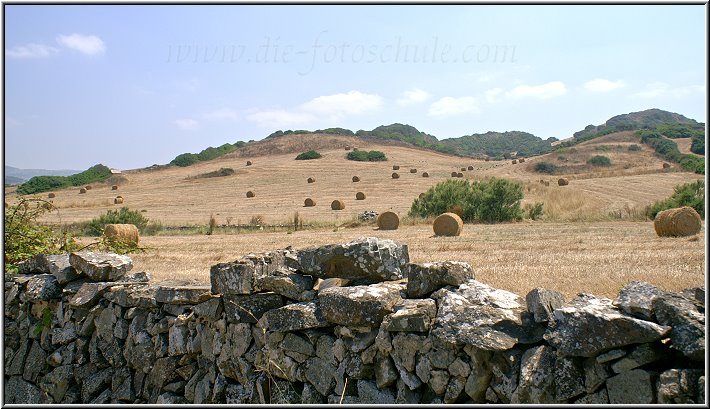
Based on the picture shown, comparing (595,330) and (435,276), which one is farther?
(435,276)

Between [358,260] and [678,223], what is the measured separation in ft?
44.2

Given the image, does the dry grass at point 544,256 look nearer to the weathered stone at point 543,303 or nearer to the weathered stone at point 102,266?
the weathered stone at point 102,266

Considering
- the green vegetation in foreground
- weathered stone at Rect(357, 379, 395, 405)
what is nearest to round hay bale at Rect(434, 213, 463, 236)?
weathered stone at Rect(357, 379, 395, 405)

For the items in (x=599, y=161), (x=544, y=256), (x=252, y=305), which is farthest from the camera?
(x=599, y=161)

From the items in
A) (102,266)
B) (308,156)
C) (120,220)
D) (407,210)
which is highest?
(308,156)

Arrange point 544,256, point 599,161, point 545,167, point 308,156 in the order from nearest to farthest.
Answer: point 544,256, point 545,167, point 599,161, point 308,156

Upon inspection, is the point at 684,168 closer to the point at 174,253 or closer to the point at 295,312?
the point at 174,253

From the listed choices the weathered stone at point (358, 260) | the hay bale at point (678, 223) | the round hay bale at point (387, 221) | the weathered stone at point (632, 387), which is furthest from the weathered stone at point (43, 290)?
the hay bale at point (678, 223)

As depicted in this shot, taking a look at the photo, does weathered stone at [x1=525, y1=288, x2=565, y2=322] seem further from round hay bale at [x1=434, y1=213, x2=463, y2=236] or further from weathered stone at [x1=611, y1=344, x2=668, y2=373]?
round hay bale at [x1=434, y1=213, x2=463, y2=236]

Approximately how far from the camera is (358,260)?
6.19 metres

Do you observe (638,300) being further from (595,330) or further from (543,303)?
(543,303)

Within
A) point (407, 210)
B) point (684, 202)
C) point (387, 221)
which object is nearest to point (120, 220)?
point (387, 221)

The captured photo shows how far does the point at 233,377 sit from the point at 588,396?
4.01 m

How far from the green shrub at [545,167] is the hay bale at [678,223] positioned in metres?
43.6
